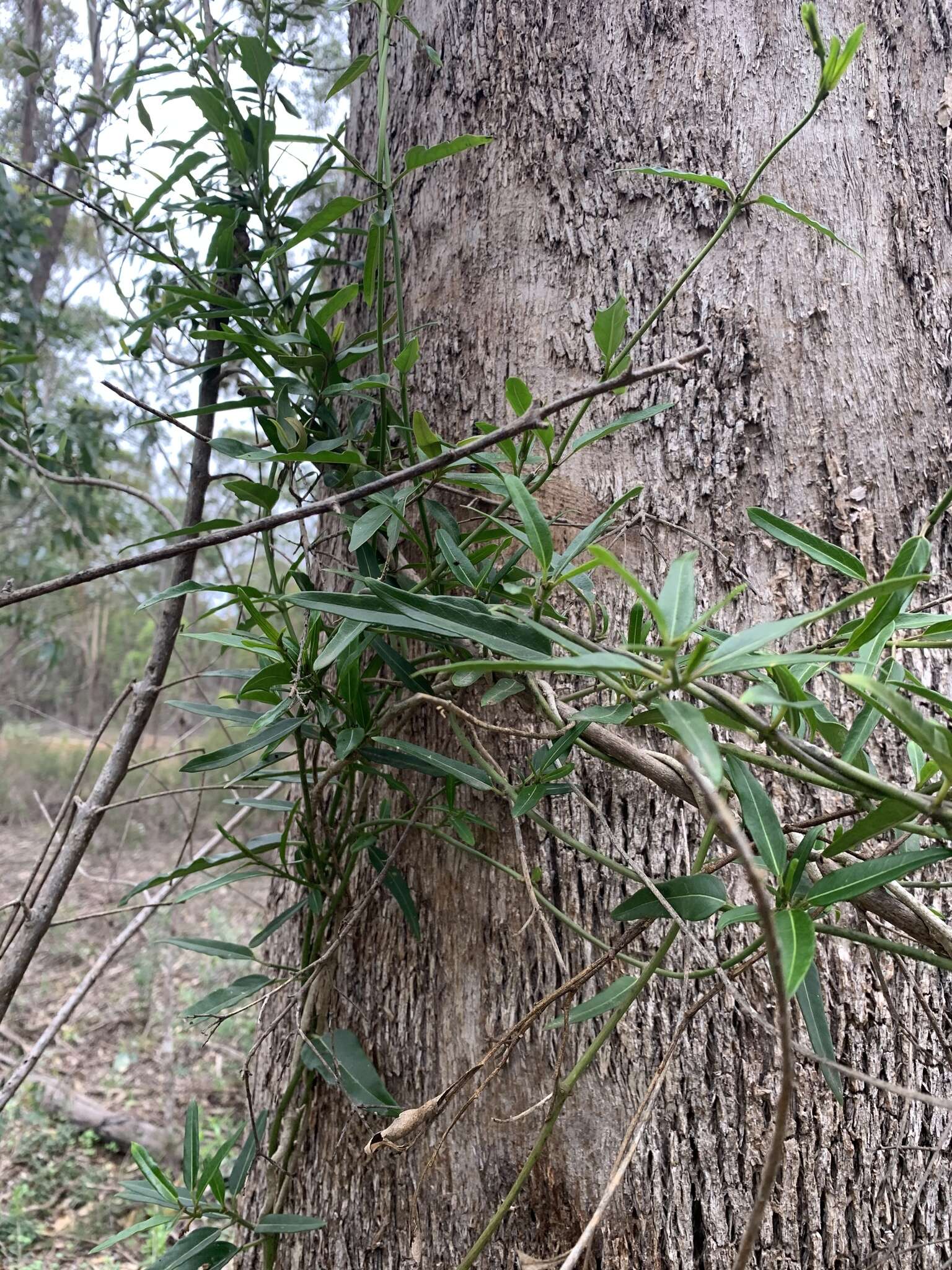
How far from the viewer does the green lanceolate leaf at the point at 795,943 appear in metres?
0.36

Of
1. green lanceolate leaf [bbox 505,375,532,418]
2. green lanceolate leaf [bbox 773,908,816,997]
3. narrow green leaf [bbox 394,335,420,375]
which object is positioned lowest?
green lanceolate leaf [bbox 773,908,816,997]

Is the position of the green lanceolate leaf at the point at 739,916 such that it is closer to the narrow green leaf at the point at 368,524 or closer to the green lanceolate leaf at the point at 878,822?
the green lanceolate leaf at the point at 878,822

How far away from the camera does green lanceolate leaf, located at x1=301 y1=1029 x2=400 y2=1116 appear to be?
26.7 inches

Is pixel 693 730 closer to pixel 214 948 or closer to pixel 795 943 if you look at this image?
pixel 795 943

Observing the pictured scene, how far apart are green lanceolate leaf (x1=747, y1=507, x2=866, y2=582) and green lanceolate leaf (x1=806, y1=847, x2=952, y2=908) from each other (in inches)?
8.1

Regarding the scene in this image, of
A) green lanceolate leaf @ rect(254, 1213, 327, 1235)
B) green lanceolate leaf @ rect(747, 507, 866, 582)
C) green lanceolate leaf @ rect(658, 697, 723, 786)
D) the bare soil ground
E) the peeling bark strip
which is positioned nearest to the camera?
green lanceolate leaf @ rect(658, 697, 723, 786)

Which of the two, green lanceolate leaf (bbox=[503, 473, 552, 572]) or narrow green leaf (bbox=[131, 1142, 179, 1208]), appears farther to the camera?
narrow green leaf (bbox=[131, 1142, 179, 1208])

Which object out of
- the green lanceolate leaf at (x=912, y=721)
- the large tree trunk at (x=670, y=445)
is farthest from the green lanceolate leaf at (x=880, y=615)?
the large tree trunk at (x=670, y=445)

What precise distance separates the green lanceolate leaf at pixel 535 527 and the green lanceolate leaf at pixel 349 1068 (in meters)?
0.48

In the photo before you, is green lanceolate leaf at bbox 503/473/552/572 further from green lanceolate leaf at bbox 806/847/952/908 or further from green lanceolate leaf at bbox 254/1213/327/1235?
green lanceolate leaf at bbox 254/1213/327/1235

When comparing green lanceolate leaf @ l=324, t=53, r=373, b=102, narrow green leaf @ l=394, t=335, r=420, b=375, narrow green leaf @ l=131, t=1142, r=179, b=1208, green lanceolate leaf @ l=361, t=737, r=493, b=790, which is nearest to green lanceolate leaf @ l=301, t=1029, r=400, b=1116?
narrow green leaf @ l=131, t=1142, r=179, b=1208

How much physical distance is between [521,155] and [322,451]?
44 centimetres

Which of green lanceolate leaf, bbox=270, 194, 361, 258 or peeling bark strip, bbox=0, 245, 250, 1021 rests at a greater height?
green lanceolate leaf, bbox=270, 194, 361, 258

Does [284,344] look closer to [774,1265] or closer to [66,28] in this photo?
[774,1265]
